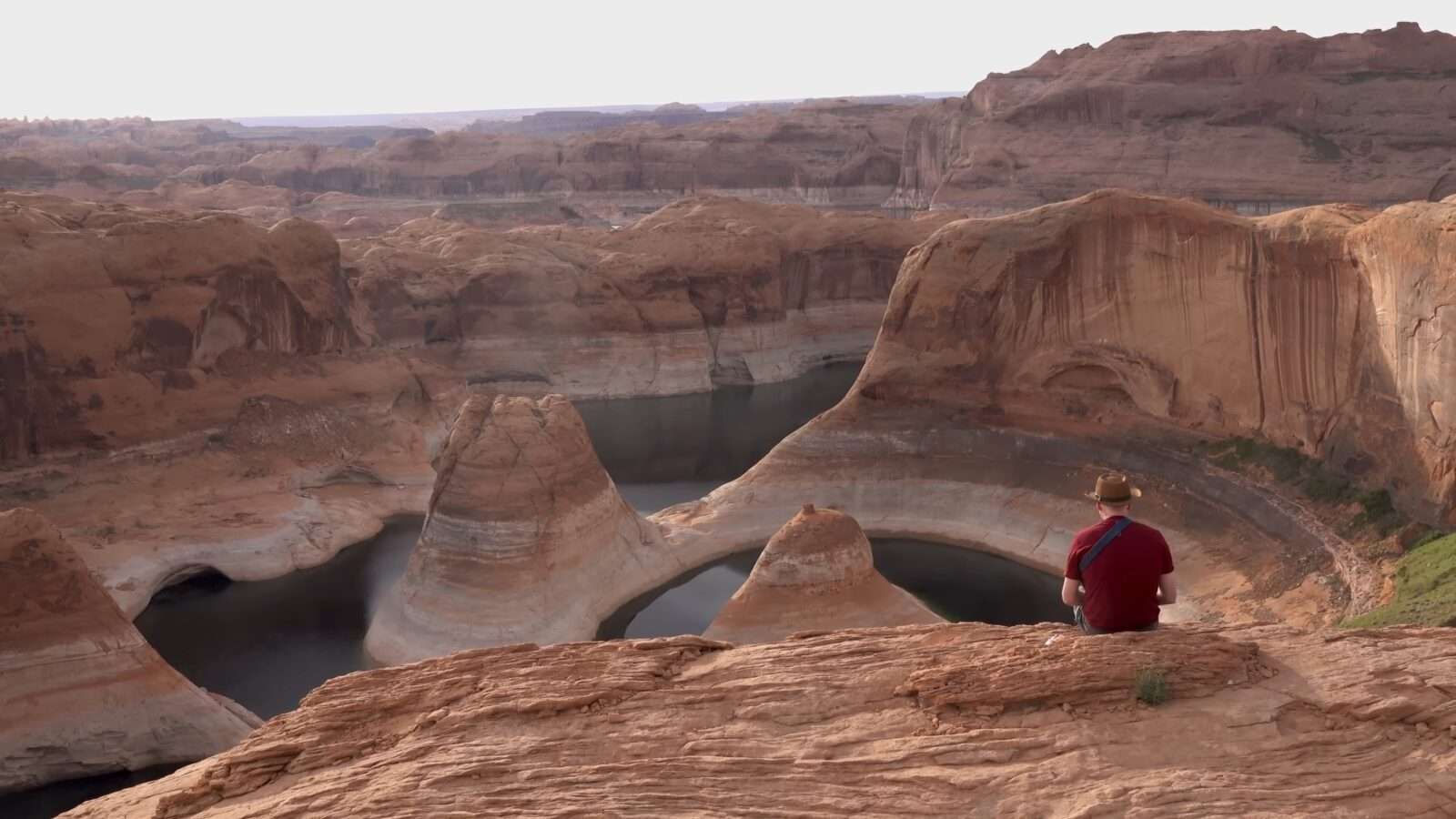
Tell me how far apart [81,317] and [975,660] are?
30.9m

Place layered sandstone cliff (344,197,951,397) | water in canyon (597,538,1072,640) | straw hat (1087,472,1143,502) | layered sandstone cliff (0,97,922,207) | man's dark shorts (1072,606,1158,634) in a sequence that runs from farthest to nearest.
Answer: layered sandstone cliff (0,97,922,207) < layered sandstone cliff (344,197,951,397) < water in canyon (597,538,1072,640) < man's dark shorts (1072,606,1158,634) < straw hat (1087,472,1143,502)

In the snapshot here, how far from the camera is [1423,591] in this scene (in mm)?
19094

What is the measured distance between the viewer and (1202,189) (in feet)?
221

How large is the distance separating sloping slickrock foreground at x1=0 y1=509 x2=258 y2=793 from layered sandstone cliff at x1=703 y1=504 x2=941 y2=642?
9946mm

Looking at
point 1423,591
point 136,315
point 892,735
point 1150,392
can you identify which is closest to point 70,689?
point 136,315

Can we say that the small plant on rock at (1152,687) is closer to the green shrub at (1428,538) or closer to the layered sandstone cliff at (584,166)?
the green shrub at (1428,538)

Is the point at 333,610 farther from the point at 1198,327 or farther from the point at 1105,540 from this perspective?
the point at 1105,540

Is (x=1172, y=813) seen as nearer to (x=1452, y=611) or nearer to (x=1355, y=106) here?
(x=1452, y=611)

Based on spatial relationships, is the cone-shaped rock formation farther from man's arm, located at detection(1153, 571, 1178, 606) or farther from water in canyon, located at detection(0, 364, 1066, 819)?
man's arm, located at detection(1153, 571, 1178, 606)

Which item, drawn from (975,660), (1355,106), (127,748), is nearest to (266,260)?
(127,748)

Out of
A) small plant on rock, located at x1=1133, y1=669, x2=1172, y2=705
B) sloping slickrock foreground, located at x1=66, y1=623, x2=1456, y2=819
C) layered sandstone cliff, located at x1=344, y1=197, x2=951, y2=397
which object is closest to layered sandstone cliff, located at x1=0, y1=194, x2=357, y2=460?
layered sandstone cliff, located at x1=344, y1=197, x2=951, y2=397

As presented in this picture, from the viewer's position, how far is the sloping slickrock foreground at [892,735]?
7.57 metres

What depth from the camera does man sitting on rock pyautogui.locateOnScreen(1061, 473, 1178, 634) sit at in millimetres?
8469

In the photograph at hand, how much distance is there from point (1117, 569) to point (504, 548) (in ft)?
57.2
